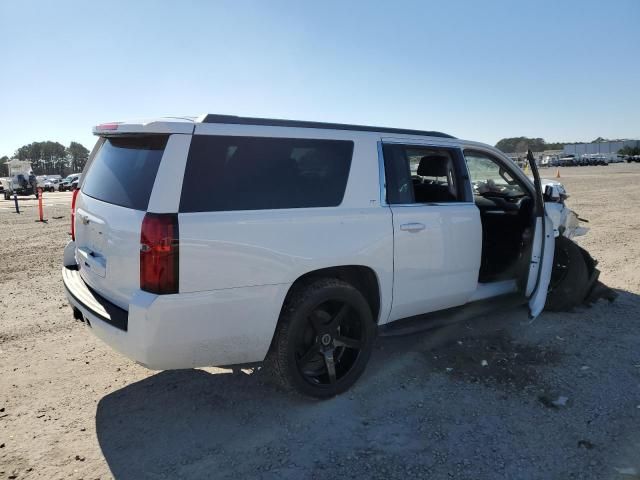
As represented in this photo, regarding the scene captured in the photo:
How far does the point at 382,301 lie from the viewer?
371cm

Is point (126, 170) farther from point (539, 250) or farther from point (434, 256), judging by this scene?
point (539, 250)

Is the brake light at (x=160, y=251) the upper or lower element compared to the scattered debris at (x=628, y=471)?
upper

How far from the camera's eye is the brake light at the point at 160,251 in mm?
2750

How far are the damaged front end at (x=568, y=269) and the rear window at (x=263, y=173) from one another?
2.76 m

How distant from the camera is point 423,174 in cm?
444

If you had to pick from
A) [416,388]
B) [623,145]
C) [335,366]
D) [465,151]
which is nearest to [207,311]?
[335,366]

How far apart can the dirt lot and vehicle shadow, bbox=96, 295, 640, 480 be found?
12mm

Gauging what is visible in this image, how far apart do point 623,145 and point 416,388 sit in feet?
439

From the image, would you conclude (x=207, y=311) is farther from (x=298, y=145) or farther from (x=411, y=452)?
(x=411, y=452)

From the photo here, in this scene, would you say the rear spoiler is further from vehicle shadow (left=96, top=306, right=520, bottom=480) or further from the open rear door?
the open rear door

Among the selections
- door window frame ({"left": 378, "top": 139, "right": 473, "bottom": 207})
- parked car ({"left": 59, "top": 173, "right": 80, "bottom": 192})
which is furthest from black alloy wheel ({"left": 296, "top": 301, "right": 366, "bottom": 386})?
parked car ({"left": 59, "top": 173, "right": 80, "bottom": 192})

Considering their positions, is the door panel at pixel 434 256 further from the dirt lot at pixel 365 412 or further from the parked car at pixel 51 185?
the parked car at pixel 51 185

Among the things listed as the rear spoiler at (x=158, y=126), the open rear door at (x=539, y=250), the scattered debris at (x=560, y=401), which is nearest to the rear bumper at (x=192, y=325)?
the rear spoiler at (x=158, y=126)

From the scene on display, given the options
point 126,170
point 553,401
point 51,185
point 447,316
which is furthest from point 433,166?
point 51,185
